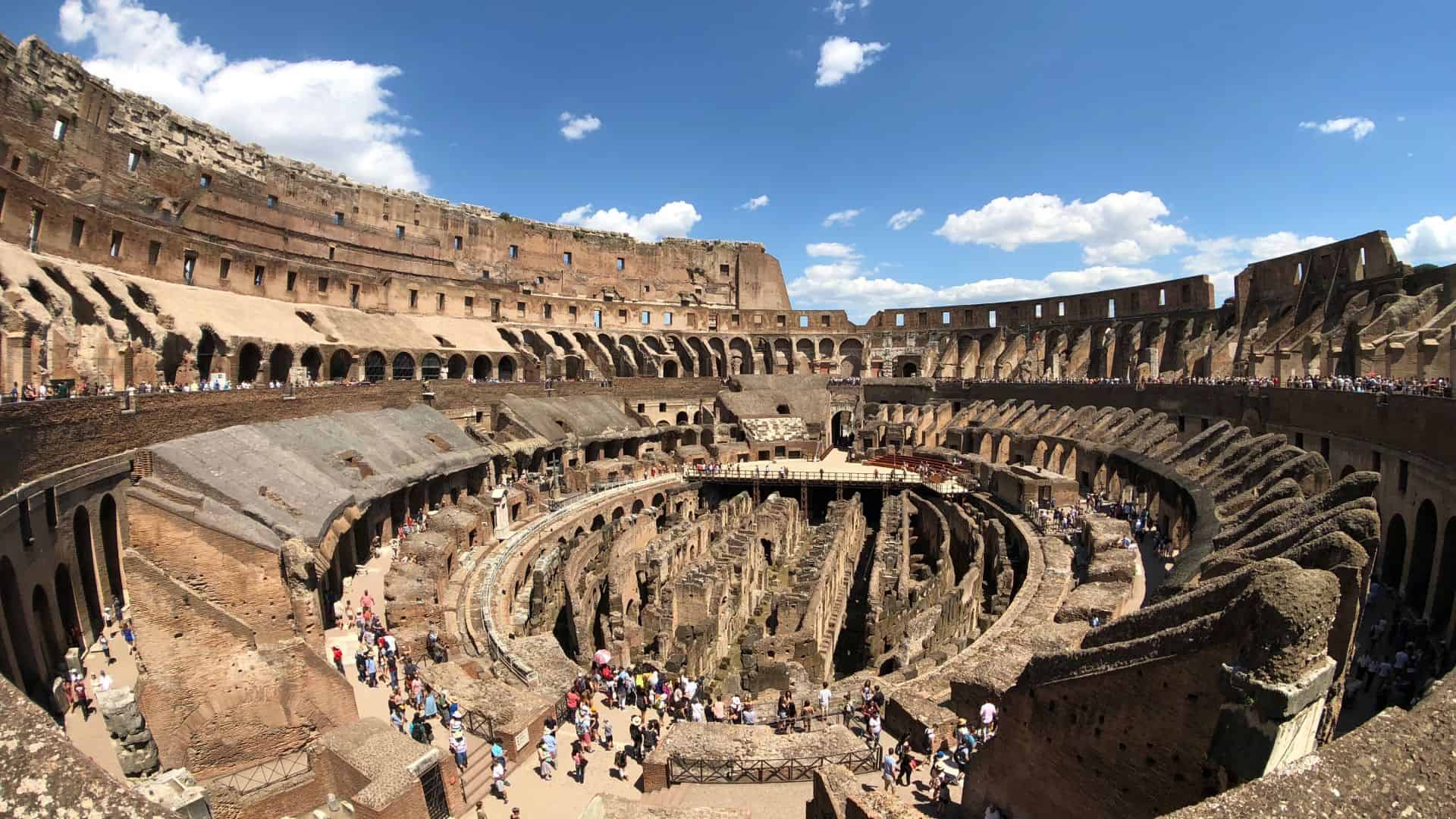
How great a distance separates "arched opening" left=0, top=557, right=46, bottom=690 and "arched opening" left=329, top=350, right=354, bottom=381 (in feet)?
71.2

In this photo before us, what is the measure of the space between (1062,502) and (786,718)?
17.4 m

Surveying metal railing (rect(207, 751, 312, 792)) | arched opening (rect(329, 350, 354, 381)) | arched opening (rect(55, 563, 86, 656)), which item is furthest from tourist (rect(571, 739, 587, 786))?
arched opening (rect(329, 350, 354, 381))

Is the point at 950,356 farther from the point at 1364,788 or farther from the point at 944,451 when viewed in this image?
the point at 1364,788

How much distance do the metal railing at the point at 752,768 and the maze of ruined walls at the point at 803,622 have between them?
341 centimetres

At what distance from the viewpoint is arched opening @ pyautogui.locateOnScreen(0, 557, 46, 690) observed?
11.4m

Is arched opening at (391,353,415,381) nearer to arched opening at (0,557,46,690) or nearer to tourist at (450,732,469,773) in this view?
arched opening at (0,557,46,690)

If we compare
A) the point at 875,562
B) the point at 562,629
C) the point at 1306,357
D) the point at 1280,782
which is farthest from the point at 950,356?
the point at 1280,782

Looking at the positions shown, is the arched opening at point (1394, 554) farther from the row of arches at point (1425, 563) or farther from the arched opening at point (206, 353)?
the arched opening at point (206, 353)

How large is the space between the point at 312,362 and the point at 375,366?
3.49m

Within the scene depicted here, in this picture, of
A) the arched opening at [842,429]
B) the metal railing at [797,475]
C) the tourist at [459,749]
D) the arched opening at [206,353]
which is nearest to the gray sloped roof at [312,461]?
the arched opening at [206,353]

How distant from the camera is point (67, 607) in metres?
13.9

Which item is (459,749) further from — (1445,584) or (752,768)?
(1445,584)

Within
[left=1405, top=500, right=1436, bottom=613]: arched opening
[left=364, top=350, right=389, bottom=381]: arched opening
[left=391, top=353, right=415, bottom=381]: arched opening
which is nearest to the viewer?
[left=1405, top=500, right=1436, bottom=613]: arched opening

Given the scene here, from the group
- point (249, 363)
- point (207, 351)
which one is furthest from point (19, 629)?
point (249, 363)
